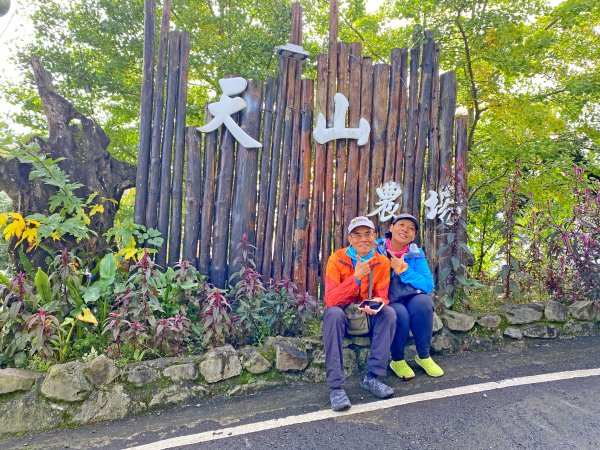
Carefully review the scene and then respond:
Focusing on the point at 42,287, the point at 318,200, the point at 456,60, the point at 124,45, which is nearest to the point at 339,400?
the point at 318,200

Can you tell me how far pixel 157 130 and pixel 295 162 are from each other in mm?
1415

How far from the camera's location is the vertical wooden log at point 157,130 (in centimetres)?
393

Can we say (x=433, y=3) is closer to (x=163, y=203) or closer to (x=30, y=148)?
(x=163, y=203)

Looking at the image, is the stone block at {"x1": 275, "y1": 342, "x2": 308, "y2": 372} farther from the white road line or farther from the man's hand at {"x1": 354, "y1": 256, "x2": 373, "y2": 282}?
the man's hand at {"x1": 354, "y1": 256, "x2": 373, "y2": 282}

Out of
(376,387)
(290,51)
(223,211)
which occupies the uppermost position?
(290,51)

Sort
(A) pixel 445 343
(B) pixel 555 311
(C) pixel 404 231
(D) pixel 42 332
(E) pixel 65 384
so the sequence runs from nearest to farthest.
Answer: (E) pixel 65 384 < (D) pixel 42 332 < (C) pixel 404 231 < (A) pixel 445 343 < (B) pixel 555 311

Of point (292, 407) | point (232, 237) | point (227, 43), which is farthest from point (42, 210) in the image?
point (227, 43)

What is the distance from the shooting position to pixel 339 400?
2762mm

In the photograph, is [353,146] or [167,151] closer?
[167,151]

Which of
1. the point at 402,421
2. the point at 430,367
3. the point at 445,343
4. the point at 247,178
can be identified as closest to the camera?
the point at 402,421

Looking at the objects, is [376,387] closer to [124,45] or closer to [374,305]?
[374,305]

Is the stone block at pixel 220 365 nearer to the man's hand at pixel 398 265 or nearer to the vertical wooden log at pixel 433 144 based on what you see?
the man's hand at pixel 398 265

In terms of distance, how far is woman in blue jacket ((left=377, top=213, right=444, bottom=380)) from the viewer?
3205 millimetres

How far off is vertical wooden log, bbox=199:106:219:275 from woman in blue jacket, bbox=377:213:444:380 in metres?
1.70
